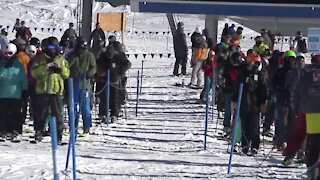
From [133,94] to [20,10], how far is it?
44964 millimetres

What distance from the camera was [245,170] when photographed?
1238 centimetres

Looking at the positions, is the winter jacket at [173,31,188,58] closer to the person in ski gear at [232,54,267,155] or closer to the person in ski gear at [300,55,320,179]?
the person in ski gear at [232,54,267,155]

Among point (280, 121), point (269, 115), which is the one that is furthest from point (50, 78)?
point (269, 115)

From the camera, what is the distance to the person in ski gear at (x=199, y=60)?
22578 millimetres

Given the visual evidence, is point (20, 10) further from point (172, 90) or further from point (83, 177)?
point (83, 177)

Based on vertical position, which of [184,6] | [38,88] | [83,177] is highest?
[184,6]

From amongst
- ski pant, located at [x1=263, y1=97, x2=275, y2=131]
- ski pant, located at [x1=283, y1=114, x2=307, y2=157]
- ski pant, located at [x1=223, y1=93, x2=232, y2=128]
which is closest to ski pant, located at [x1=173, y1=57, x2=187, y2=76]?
ski pant, located at [x1=263, y1=97, x2=275, y2=131]

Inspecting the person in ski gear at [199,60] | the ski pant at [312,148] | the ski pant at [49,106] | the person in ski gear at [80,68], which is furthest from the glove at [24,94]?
the person in ski gear at [199,60]

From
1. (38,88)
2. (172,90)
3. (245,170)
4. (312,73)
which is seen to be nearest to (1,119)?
(38,88)

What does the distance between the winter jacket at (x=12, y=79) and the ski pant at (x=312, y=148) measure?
17.2ft

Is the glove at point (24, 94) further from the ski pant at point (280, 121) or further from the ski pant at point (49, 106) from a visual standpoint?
the ski pant at point (280, 121)

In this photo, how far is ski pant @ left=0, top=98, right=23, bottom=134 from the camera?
14609mm

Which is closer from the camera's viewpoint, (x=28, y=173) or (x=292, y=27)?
(x=28, y=173)

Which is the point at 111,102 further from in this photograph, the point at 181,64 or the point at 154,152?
the point at 181,64
